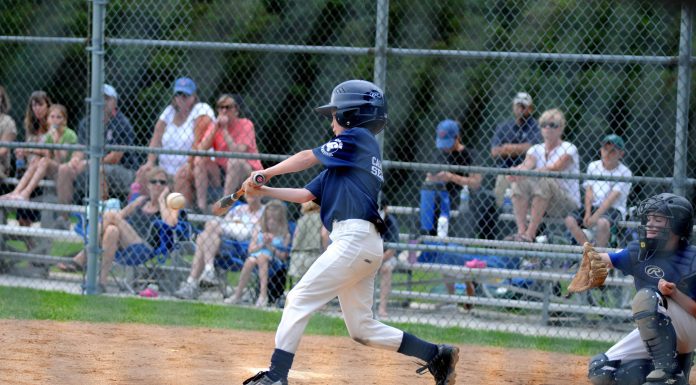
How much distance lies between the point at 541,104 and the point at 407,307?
7.46 ft

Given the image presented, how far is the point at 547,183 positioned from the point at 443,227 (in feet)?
2.86

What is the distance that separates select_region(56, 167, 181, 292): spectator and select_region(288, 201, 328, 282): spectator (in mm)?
993

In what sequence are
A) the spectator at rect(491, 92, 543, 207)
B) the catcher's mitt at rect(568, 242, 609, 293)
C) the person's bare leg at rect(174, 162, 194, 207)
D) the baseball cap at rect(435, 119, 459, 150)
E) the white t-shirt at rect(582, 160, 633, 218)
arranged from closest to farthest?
the catcher's mitt at rect(568, 242, 609, 293) → the white t-shirt at rect(582, 160, 633, 218) → the spectator at rect(491, 92, 543, 207) → the baseball cap at rect(435, 119, 459, 150) → the person's bare leg at rect(174, 162, 194, 207)

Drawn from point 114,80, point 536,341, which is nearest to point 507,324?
point 536,341

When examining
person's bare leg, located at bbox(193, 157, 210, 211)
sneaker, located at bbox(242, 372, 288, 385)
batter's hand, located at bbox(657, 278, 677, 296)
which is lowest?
sneaker, located at bbox(242, 372, 288, 385)

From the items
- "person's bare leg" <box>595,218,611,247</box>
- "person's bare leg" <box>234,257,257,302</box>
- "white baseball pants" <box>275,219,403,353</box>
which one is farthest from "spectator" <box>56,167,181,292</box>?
"white baseball pants" <box>275,219,403,353</box>

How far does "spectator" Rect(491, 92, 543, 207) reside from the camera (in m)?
7.08

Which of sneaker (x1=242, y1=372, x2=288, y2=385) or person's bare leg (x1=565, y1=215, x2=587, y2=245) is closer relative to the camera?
sneaker (x1=242, y1=372, x2=288, y2=385)

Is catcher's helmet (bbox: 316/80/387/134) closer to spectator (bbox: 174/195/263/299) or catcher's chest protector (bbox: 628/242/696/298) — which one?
catcher's chest protector (bbox: 628/242/696/298)

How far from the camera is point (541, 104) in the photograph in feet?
28.3

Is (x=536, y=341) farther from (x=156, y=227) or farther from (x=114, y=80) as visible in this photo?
(x=114, y=80)

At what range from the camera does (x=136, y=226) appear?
26.0ft

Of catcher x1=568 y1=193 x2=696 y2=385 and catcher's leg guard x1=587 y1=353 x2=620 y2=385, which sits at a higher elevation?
catcher x1=568 y1=193 x2=696 y2=385

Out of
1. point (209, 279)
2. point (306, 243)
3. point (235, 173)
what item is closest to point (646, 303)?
point (306, 243)
